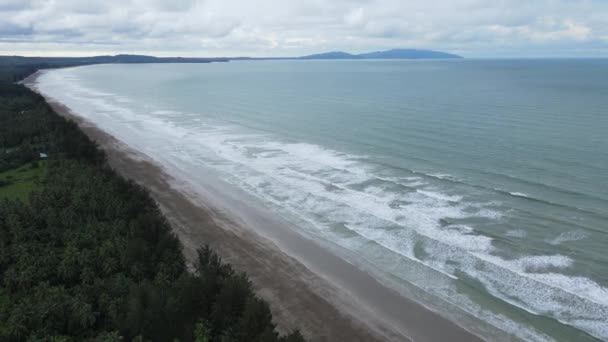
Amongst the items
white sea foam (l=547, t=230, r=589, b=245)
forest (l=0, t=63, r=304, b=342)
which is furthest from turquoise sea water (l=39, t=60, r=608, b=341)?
forest (l=0, t=63, r=304, b=342)

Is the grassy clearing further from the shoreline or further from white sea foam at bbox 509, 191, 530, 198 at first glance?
white sea foam at bbox 509, 191, 530, 198

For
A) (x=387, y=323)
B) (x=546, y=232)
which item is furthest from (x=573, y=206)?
(x=387, y=323)

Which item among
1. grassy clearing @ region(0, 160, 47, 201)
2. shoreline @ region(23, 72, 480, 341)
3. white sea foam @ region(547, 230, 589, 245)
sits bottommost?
shoreline @ region(23, 72, 480, 341)

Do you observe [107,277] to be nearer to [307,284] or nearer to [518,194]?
[307,284]

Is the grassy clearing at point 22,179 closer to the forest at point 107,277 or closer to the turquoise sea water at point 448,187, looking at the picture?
the forest at point 107,277

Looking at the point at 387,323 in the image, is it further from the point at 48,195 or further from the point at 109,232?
the point at 48,195

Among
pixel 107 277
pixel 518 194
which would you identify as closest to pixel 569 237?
pixel 518 194
